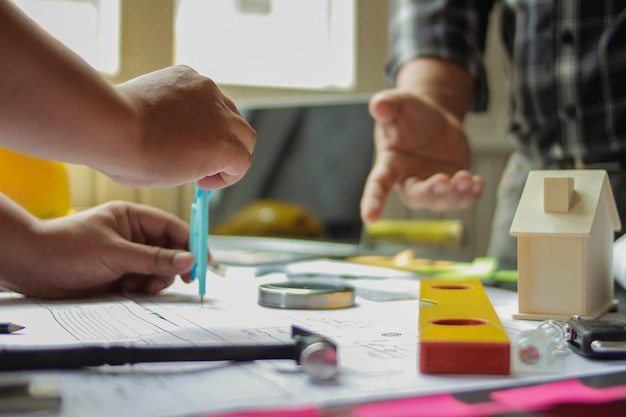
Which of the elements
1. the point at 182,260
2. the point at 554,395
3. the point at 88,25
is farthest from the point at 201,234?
the point at 88,25

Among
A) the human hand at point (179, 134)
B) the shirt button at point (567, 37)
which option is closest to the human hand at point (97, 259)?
the human hand at point (179, 134)

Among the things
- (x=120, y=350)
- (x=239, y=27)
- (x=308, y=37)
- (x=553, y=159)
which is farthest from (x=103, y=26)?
(x=120, y=350)

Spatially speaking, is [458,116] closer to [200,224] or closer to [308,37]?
[200,224]

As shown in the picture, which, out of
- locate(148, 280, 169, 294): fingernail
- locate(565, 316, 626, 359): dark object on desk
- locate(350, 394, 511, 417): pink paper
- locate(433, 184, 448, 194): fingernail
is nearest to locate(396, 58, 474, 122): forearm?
locate(433, 184, 448, 194): fingernail

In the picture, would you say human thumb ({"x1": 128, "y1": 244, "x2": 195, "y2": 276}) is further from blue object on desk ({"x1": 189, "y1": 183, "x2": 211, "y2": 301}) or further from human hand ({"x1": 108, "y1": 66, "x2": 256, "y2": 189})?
human hand ({"x1": 108, "y1": 66, "x2": 256, "y2": 189})

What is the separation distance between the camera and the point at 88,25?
5.90 feet

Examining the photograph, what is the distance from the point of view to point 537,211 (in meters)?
0.56

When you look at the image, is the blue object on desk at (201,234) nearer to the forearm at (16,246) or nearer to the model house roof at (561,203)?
the forearm at (16,246)

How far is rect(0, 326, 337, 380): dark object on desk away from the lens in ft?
1.12

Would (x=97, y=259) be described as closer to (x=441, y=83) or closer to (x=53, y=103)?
(x=53, y=103)

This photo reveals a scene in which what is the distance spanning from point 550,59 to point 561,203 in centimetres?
68

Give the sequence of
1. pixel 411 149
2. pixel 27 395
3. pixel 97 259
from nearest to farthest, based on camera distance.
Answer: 1. pixel 27 395
2. pixel 97 259
3. pixel 411 149

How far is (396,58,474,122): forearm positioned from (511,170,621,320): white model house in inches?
25.1

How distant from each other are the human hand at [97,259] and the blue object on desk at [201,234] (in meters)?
0.02
